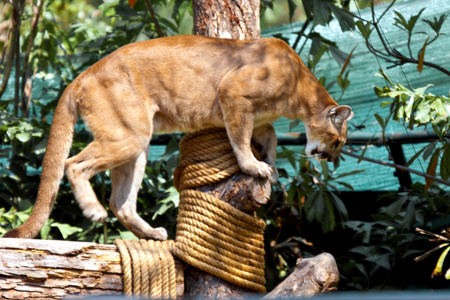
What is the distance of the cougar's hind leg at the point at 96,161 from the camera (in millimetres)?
2967

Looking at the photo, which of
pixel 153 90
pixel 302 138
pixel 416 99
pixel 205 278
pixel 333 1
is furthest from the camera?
pixel 302 138

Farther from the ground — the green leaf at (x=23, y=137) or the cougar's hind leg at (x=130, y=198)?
the cougar's hind leg at (x=130, y=198)

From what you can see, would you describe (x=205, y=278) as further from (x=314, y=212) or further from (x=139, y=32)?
(x=139, y=32)

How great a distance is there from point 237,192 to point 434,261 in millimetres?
3298

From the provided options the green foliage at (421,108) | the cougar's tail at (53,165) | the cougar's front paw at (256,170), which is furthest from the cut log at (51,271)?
the green foliage at (421,108)

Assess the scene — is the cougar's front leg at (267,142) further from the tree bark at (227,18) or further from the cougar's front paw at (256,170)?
the tree bark at (227,18)

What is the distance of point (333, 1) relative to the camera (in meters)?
4.77

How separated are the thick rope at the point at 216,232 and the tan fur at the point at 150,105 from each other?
0.25m

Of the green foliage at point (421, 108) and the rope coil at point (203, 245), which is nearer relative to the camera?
the rope coil at point (203, 245)

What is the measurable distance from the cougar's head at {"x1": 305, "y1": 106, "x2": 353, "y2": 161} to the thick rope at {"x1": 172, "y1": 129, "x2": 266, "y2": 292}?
96 cm

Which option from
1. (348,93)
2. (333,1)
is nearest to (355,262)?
(348,93)

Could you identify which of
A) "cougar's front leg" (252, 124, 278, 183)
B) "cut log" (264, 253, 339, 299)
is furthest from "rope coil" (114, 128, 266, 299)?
"cougar's front leg" (252, 124, 278, 183)

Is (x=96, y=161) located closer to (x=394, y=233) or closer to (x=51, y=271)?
(x=51, y=271)

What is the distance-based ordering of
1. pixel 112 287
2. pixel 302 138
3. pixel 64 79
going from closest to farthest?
1. pixel 112 287
2. pixel 302 138
3. pixel 64 79
